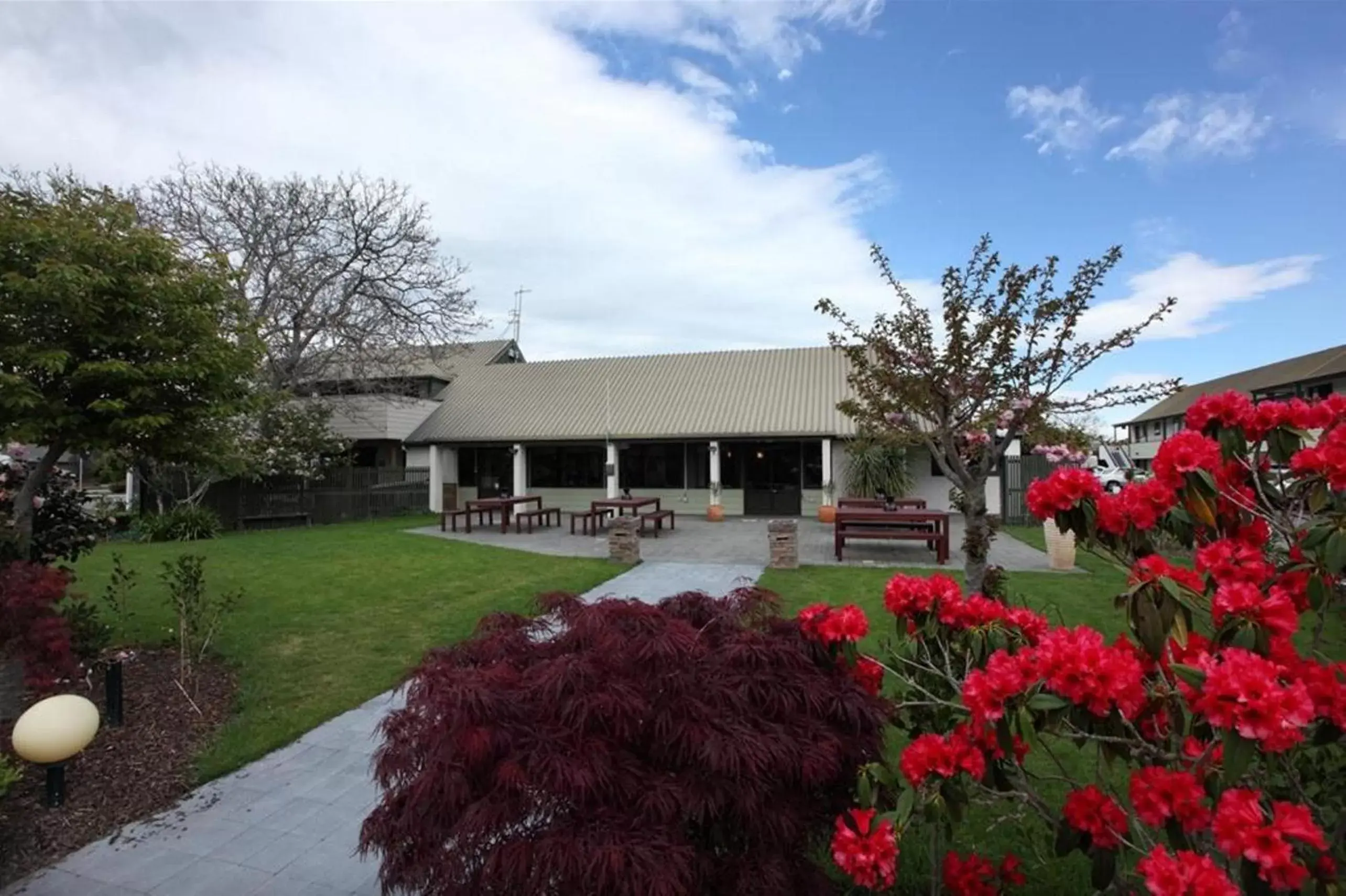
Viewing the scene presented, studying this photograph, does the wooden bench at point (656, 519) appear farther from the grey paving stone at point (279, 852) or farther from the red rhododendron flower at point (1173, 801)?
the red rhododendron flower at point (1173, 801)

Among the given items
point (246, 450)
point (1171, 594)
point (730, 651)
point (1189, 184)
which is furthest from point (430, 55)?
point (246, 450)

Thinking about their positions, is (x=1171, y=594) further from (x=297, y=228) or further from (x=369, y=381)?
(x=369, y=381)

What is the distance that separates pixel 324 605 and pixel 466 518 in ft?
33.3

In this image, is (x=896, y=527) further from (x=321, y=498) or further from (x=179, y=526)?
(x=179, y=526)

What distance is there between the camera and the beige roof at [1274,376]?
25250mm

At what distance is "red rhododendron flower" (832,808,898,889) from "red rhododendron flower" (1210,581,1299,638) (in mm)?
1017

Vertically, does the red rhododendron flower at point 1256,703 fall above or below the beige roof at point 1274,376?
below

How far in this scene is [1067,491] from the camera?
2.10 m

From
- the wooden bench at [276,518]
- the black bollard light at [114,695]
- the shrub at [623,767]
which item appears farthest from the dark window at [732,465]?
the shrub at [623,767]

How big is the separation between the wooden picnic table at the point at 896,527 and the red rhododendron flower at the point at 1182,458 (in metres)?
9.63

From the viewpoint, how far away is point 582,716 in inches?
78.3

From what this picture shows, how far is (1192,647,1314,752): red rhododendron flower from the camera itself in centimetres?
126

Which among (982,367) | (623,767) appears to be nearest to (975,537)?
(982,367)

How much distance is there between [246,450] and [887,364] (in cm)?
1665
